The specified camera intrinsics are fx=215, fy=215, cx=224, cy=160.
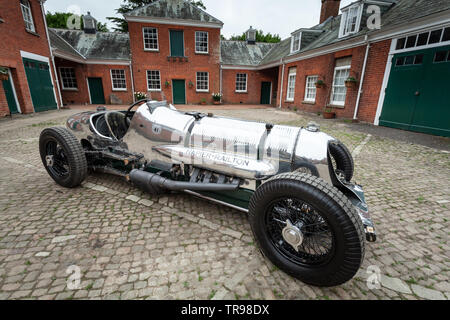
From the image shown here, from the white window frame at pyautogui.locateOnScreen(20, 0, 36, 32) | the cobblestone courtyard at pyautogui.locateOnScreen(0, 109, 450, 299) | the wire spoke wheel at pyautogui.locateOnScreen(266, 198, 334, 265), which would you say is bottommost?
the cobblestone courtyard at pyautogui.locateOnScreen(0, 109, 450, 299)

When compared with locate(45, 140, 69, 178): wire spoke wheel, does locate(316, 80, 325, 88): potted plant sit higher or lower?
higher

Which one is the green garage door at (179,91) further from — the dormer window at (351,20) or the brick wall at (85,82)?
the dormer window at (351,20)

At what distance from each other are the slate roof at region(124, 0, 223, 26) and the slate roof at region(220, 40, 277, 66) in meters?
3.20

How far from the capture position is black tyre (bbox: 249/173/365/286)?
A: 1.53m

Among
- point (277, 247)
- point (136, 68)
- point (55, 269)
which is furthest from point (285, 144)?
point (136, 68)

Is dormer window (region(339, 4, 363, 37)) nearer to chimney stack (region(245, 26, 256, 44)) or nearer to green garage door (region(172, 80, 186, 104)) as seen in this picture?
green garage door (region(172, 80, 186, 104))

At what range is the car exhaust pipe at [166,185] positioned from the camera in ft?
7.69

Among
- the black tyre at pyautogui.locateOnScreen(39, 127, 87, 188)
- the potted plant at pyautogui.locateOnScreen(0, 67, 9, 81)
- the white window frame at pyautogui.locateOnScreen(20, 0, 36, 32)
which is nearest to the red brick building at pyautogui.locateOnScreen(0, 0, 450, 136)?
the white window frame at pyautogui.locateOnScreen(20, 0, 36, 32)

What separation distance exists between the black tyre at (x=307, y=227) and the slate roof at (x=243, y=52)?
63.6ft

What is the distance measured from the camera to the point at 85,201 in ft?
10.3

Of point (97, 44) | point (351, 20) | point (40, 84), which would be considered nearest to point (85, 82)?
point (97, 44)

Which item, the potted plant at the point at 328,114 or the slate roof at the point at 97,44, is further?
the slate roof at the point at 97,44

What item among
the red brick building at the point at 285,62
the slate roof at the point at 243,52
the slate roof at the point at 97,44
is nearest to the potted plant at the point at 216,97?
the red brick building at the point at 285,62

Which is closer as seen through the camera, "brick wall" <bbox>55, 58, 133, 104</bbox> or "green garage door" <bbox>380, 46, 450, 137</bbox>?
→ "green garage door" <bbox>380, 46, 450, 137</bbox>
